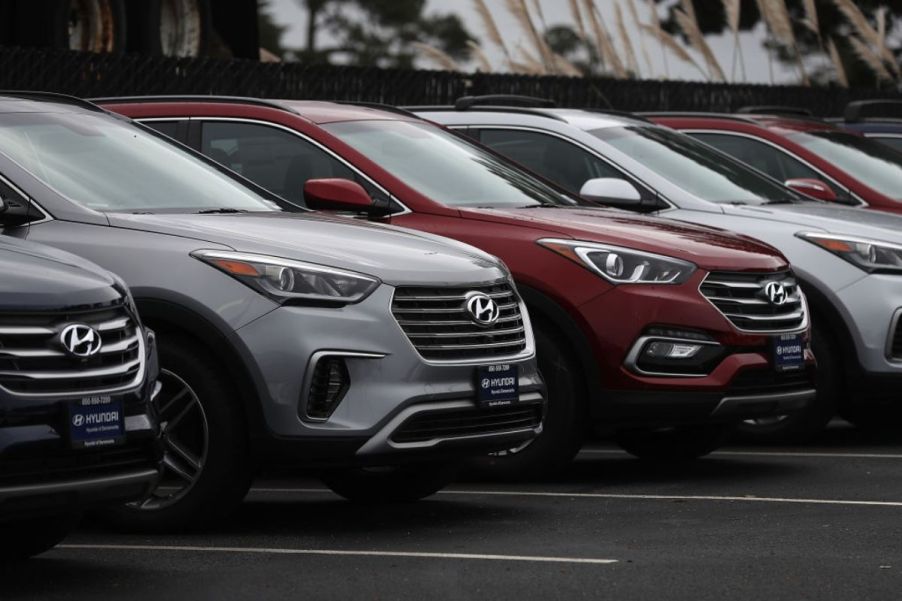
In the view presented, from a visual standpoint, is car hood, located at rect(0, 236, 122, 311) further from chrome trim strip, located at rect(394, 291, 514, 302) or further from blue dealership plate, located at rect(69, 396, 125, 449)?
chrome trim strip, located at rect(394, 291, 514, 302)

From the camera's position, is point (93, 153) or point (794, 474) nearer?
point (93, 153)

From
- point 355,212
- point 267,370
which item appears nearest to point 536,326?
point 355,212

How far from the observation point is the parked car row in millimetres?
6418

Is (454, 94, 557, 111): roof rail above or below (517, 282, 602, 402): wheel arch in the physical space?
above

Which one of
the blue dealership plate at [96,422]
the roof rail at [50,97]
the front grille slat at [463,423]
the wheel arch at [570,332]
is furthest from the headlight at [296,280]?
the wheel arch at [570,332]

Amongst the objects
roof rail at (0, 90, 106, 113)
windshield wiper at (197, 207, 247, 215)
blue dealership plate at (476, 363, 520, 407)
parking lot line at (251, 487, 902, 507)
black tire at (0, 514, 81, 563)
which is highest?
roof rail at (0, 90, 106, 113)

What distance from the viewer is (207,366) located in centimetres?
756

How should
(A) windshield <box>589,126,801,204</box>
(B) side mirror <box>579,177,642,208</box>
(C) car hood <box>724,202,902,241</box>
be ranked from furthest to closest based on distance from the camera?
(A) windshield <box>589,126,801,204</box>, (C) car hood <box>724,202,902,241</box>, (B) side mirror <box>579,177,642,208</box>

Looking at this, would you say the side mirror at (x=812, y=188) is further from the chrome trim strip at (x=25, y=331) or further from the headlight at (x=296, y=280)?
the chrome trim strip at (x=25, y=331)

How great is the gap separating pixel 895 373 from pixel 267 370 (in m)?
4.48

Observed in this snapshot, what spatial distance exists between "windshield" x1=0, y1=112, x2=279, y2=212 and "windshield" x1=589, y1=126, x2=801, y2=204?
11.2ft

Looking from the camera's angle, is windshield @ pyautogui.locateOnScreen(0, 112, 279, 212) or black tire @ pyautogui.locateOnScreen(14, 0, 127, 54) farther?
black tire @ pyautogui.locateOnScreen(14, 0, 127, 54)

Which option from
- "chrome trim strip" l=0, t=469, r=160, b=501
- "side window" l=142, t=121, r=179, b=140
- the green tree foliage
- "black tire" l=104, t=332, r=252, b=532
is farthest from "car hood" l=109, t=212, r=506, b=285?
the green tree foliage

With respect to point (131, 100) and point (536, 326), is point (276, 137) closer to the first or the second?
point (131, 100)
